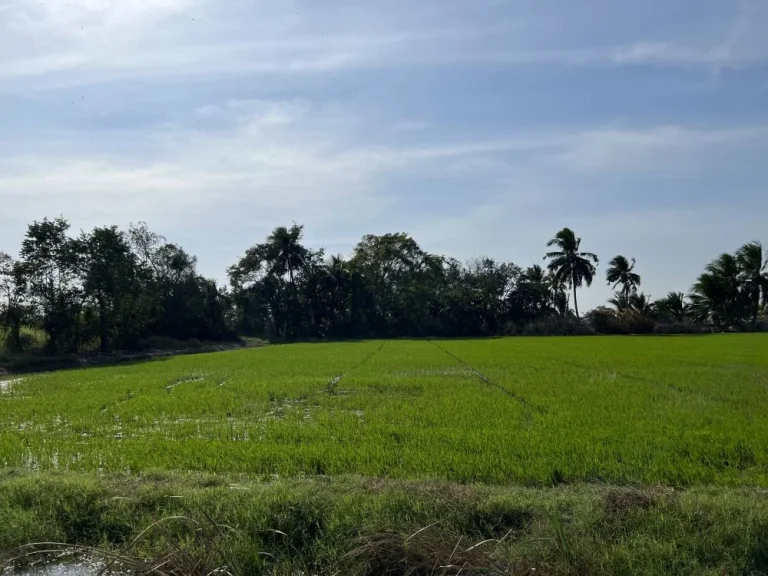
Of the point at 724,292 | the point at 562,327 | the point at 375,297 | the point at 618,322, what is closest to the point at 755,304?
the point at 724,292

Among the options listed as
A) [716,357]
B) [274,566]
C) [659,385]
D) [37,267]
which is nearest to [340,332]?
[37,267]

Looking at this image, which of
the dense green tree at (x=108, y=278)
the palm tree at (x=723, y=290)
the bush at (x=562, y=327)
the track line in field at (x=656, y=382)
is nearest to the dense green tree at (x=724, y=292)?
the palm tree at (x=723, y=290)

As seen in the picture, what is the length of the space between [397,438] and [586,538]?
11.2ft

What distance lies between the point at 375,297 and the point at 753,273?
27.7m

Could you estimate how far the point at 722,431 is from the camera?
7.08 metres

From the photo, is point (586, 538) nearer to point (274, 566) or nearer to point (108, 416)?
point (274, 566)

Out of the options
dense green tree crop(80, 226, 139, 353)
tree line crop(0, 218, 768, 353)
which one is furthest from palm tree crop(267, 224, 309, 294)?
dense green tree crop(80, 226, 139, 353)

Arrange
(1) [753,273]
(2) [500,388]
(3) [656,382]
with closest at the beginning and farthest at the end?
(2) [500,388], (3) [656,382], (1) [753,273]

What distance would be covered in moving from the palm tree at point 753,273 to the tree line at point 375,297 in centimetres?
7

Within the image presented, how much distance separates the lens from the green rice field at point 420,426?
18.7 ft

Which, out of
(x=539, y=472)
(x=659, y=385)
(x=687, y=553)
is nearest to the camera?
(x=687, y=553)

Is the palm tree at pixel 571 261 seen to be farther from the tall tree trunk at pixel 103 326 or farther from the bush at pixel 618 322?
the tall tree trunk at pixel 103 326

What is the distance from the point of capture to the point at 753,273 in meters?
42.2

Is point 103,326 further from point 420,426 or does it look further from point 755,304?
point 755,304
